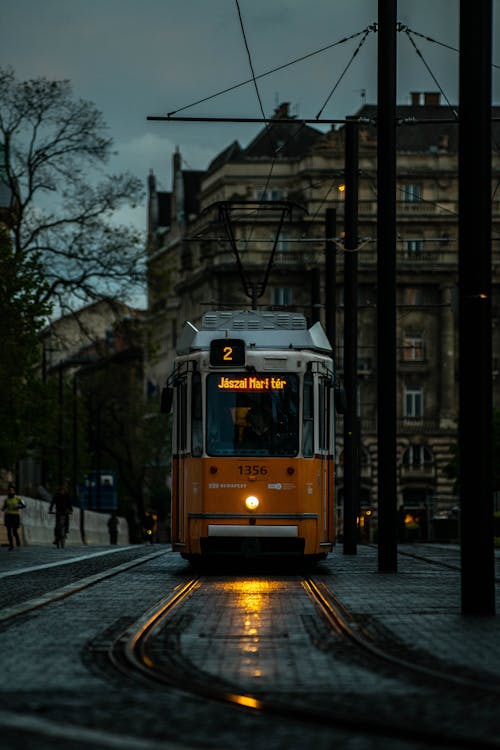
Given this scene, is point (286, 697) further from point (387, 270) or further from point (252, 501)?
point (387, 270)

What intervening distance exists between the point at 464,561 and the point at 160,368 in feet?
387

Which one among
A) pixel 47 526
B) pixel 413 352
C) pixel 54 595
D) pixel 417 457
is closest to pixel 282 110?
pixel 413 352

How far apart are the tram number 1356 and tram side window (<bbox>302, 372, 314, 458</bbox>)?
62 cm

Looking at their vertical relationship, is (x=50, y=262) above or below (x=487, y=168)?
above

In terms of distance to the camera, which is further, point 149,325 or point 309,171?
point 309,171

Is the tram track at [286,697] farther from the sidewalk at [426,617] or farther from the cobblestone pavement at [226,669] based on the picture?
the sidewalk at [426,617]

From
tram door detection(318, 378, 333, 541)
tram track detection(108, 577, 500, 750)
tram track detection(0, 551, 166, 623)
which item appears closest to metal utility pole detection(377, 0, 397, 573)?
tram door detection(318, 378, 333, 541)

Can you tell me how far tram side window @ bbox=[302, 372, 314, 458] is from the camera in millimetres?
24281

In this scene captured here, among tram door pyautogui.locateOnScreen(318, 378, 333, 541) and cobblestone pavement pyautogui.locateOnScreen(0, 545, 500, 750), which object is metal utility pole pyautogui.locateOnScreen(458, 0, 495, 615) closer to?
cobblestone pavement pyautogui.locateOnScreen(0, 545, 500, 750)

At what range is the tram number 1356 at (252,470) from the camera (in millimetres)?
23984

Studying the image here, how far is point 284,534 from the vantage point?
23.9 meters

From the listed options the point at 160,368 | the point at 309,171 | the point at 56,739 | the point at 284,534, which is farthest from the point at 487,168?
the point at 160,368

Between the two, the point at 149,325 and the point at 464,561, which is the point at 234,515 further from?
the point at 149,325

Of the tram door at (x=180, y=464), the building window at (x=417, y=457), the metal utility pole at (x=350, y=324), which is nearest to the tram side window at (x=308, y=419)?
the tram door at (x=180, y=464)
